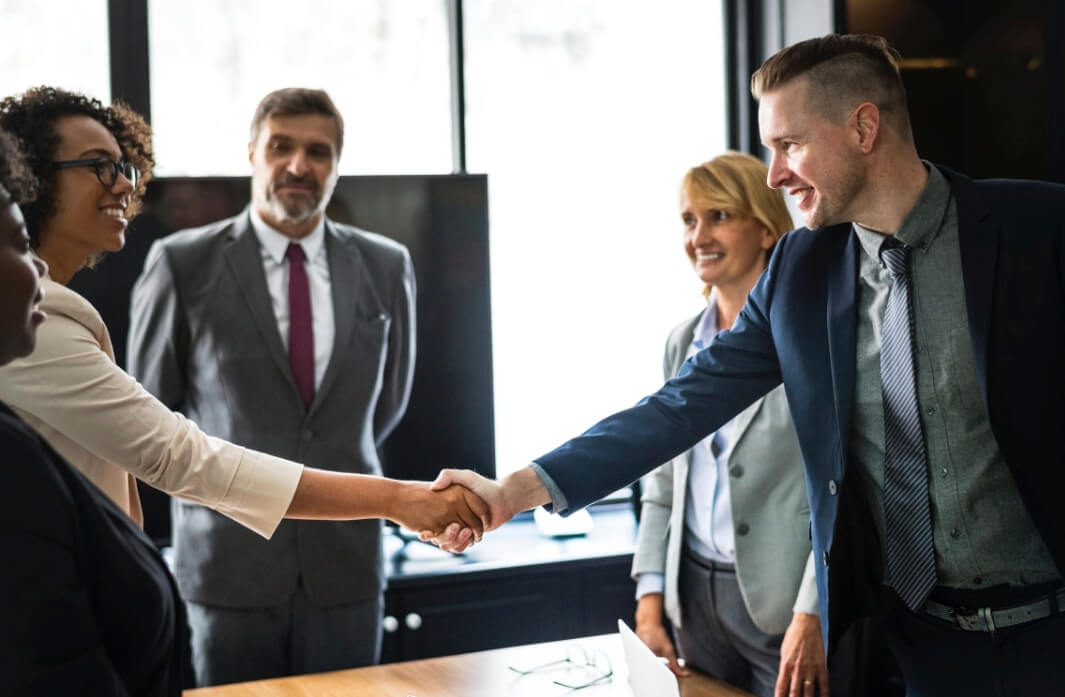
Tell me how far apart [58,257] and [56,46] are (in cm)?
200

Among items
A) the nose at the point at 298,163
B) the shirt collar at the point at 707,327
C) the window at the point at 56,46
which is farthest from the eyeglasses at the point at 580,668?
the window at the point at 56,46

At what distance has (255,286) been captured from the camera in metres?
3.16

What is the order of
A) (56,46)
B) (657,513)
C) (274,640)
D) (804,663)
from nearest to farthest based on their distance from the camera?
(804,663) → (657,513) → (274,640) → (56,46)

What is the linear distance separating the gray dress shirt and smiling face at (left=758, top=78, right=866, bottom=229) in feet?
0.41

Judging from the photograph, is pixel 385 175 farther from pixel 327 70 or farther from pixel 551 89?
pixel 551 89

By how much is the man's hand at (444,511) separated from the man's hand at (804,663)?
0.68 meters

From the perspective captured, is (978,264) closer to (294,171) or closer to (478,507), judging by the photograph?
(478,507)

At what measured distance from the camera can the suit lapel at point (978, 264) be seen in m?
1.87

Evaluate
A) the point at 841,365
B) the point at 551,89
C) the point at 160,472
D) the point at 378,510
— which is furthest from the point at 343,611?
the point at 551,89

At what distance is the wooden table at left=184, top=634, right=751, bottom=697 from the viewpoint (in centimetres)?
212

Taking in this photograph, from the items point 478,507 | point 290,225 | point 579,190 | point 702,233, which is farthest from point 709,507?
point 579,190

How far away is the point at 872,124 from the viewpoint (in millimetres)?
2080

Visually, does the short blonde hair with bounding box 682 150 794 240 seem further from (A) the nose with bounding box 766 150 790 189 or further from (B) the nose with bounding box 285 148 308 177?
(B) the nose with bounding box 285 148 308 177

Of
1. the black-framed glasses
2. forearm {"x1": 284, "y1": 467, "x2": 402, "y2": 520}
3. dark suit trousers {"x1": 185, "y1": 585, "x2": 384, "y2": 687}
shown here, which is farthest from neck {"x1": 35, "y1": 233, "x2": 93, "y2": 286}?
dark suit trousers {"x1": 185, "y1": 585, "x2": 384, "y2": 687}
